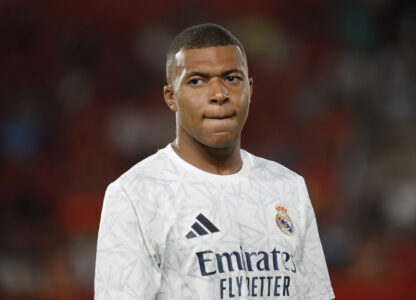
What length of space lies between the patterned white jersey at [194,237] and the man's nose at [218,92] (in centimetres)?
23

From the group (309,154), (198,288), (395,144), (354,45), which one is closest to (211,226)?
(198,288)

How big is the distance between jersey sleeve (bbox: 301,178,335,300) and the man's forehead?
20.0 inches

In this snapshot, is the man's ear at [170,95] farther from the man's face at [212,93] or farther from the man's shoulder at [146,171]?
the man's shoulder at [146,171]

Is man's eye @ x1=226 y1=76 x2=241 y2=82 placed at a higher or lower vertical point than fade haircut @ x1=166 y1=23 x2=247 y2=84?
lower

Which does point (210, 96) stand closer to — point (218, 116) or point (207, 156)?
point (218, 116)

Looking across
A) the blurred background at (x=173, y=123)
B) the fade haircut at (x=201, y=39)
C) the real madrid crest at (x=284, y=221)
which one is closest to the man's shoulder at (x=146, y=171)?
the fade haircut at (x=201, y=39)

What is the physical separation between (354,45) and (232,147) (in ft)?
18.2

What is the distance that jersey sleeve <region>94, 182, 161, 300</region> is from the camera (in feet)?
6.16

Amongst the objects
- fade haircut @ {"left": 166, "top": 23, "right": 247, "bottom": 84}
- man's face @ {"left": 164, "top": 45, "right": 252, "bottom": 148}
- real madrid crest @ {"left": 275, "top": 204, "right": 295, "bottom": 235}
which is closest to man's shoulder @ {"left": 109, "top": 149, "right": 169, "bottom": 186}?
man's face @ {"left": 164, "top": 45, "right": 252, "bottom": 148}

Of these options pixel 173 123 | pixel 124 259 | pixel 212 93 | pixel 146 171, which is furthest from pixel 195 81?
pixel 173 123

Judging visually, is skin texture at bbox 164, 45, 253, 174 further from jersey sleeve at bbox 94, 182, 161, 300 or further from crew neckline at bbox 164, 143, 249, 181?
jersey sleeve at bbox 94, 182, 161, 300

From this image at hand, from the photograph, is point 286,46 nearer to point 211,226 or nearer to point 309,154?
point 309,154

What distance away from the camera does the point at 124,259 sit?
189 cm

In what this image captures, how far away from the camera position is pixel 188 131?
2078 mm
